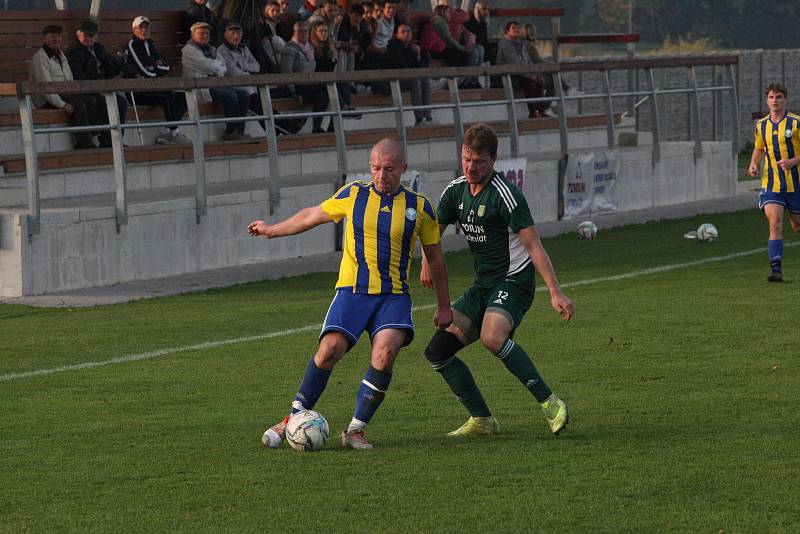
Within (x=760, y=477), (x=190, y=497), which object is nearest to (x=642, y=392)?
(x=760, y=477)

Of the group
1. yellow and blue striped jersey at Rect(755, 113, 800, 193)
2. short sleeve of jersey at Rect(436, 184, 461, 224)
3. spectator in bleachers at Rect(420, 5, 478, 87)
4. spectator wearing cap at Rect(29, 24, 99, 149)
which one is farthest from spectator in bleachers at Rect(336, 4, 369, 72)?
short sleeve of jersey at Rect(436, 184, 461, 224)

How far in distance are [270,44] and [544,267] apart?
12876mm

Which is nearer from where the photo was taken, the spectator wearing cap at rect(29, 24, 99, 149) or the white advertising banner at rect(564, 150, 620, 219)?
the spectator wearing cap at rect(29, 24, 99, 149)

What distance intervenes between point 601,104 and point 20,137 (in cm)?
2270

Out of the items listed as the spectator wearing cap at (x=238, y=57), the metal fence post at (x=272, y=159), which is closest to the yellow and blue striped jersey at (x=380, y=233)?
the metal fence post at (x=272, y=159)

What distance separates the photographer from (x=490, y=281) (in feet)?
25.6

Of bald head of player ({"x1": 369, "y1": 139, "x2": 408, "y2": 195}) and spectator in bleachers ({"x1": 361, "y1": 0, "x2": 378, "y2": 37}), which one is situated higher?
spectator in bleachers ({"x1": 361, "y1": 0, "x2": 378, "y2": 37})

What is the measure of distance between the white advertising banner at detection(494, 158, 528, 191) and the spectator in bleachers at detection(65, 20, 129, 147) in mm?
4736

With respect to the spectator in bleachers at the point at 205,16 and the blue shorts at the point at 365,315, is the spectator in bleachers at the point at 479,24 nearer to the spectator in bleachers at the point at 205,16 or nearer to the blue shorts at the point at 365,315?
the spectator in bleachers at the point at 205,16

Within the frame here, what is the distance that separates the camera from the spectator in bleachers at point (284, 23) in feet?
66.9

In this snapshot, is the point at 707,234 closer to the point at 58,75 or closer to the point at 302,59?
the point at 302,59

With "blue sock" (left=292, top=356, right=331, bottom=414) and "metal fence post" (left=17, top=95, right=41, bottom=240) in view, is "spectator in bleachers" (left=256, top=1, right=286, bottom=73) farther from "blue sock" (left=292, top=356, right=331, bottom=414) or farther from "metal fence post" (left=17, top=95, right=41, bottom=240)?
"blue sock" (left=292, top=356, right=331, bottom=414)

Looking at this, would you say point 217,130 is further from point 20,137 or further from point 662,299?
point 662,299

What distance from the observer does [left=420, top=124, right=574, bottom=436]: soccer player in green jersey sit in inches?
298
